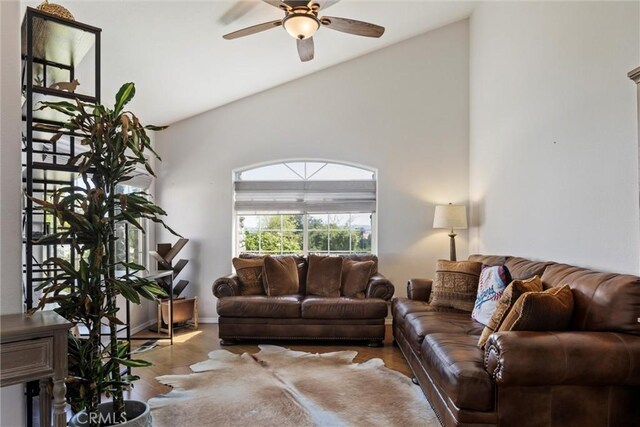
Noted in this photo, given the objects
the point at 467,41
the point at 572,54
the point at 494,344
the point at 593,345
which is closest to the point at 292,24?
the point at 572,54

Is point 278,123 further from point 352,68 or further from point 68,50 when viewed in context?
point 68,50

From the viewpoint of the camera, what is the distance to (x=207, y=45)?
372 cm

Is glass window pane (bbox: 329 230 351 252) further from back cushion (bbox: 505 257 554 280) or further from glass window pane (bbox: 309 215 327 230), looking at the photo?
back cushion (bbox: 505 257 554 280)

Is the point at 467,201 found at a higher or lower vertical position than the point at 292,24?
lower

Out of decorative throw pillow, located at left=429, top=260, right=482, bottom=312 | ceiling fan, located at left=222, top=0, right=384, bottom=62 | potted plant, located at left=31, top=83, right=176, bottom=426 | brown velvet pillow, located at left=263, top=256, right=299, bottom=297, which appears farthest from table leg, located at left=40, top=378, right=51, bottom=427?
decorative throw pillow, located at left=429, top=260, right=482, bottom=312

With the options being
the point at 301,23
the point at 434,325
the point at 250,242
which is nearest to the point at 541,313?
the point at 434,325

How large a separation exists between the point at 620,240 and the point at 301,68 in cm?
380

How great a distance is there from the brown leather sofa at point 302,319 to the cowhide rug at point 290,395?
0.46 meters

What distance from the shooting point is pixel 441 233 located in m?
5.18

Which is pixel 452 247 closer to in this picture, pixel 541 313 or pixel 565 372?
pixel 541 313

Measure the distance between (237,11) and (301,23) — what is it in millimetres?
778

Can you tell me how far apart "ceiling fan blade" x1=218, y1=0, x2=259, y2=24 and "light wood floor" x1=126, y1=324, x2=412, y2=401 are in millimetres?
2936

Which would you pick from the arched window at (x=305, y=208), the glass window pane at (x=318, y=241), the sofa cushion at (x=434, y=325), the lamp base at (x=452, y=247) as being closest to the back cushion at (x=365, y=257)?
the arched window at (x=305, y=208)

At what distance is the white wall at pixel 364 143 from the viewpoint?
520 centimetres
